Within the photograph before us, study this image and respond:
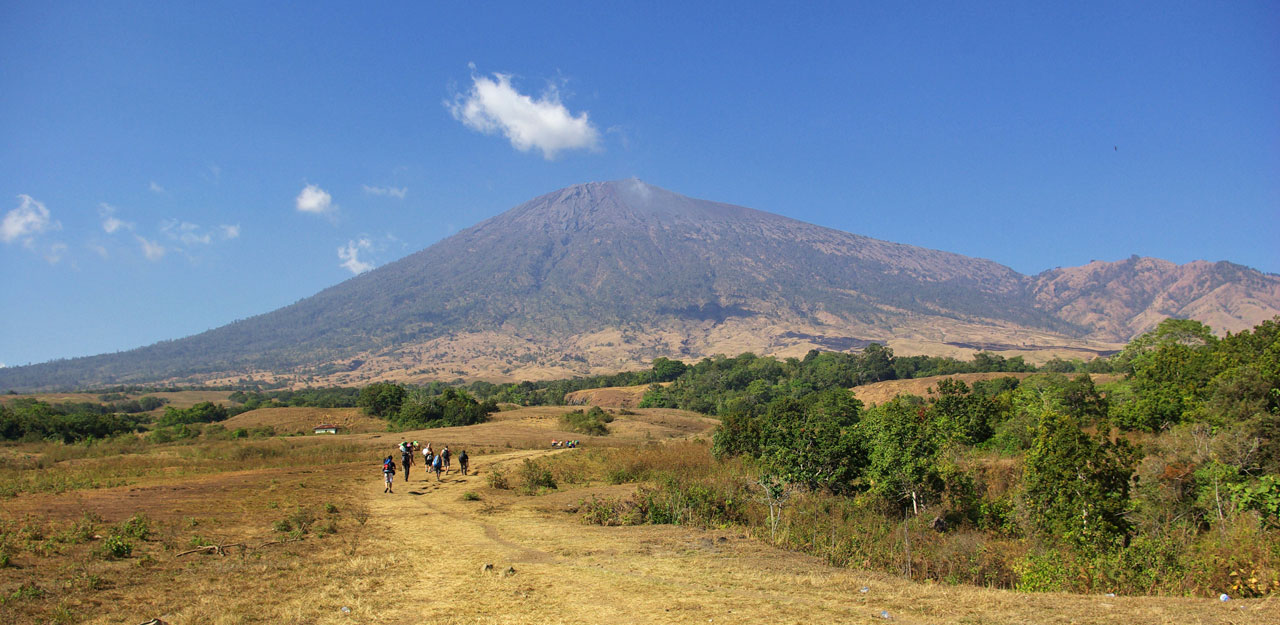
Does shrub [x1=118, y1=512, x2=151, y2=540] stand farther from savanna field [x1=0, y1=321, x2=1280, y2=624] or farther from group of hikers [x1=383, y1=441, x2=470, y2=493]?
group of hikers [x1=383, y1=441, x2=470, y2=493]

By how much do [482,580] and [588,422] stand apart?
131 feet

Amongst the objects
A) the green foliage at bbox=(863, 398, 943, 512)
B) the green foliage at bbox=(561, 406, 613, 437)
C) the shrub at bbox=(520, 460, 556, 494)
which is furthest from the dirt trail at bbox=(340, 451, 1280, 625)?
the green foliage at bbox=(561, 406, 613, 437)

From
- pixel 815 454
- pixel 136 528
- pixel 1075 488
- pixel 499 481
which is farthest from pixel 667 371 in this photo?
pixel 136 528

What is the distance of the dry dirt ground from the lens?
772 centimetres

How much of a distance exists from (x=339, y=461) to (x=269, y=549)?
18.1 metres

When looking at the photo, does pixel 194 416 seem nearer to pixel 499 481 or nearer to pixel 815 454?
pixel 499 481

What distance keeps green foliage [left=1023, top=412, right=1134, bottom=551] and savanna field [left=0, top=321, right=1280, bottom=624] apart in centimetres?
5

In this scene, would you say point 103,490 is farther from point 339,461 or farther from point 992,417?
point 992,417

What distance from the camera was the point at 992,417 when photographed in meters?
38.2

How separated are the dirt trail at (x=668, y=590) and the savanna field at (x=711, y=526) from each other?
6 centimetres

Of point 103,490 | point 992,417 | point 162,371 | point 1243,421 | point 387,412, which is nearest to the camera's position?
point 103,490

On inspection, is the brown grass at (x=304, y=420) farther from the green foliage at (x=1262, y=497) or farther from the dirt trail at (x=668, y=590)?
the green foliage at (x=1262, y=497)

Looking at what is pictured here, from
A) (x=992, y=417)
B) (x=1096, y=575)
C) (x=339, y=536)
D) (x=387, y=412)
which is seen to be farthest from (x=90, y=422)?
(x=992, y=417)

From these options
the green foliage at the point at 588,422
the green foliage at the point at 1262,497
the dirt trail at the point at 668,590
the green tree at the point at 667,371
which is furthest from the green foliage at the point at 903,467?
the green tree at the point at 667,371
